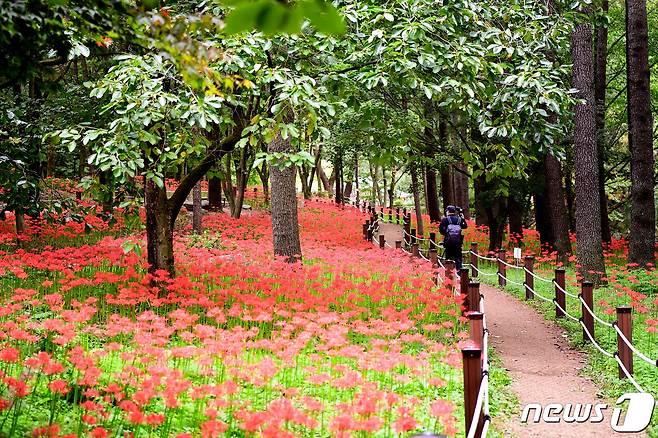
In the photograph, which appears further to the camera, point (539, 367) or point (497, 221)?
point (497, 221)

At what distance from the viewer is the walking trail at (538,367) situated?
6.07m

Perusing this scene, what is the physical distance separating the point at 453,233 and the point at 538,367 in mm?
5501

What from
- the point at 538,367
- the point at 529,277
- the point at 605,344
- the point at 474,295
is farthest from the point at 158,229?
the point at 529,277

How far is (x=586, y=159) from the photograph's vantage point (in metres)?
12.9

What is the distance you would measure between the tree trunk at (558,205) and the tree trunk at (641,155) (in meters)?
2.08

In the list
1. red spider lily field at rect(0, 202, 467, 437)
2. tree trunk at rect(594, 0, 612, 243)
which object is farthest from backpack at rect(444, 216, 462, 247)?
tree trunk at rect(594, 0, 612, 243)

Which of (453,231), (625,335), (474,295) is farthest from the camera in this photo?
(453,231)

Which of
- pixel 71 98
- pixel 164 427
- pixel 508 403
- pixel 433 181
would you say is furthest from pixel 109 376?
pixel 433 181

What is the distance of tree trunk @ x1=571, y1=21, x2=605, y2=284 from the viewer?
12672mm

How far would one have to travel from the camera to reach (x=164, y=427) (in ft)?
16.4

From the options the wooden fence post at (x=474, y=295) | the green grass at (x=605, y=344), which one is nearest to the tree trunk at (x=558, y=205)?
the green grass at (x=605, y=344)

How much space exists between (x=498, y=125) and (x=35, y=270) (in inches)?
339

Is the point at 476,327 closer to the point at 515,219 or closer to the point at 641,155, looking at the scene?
the point at 641,155

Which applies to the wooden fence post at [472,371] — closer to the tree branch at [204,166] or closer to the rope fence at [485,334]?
the rope fence at [485,334]
